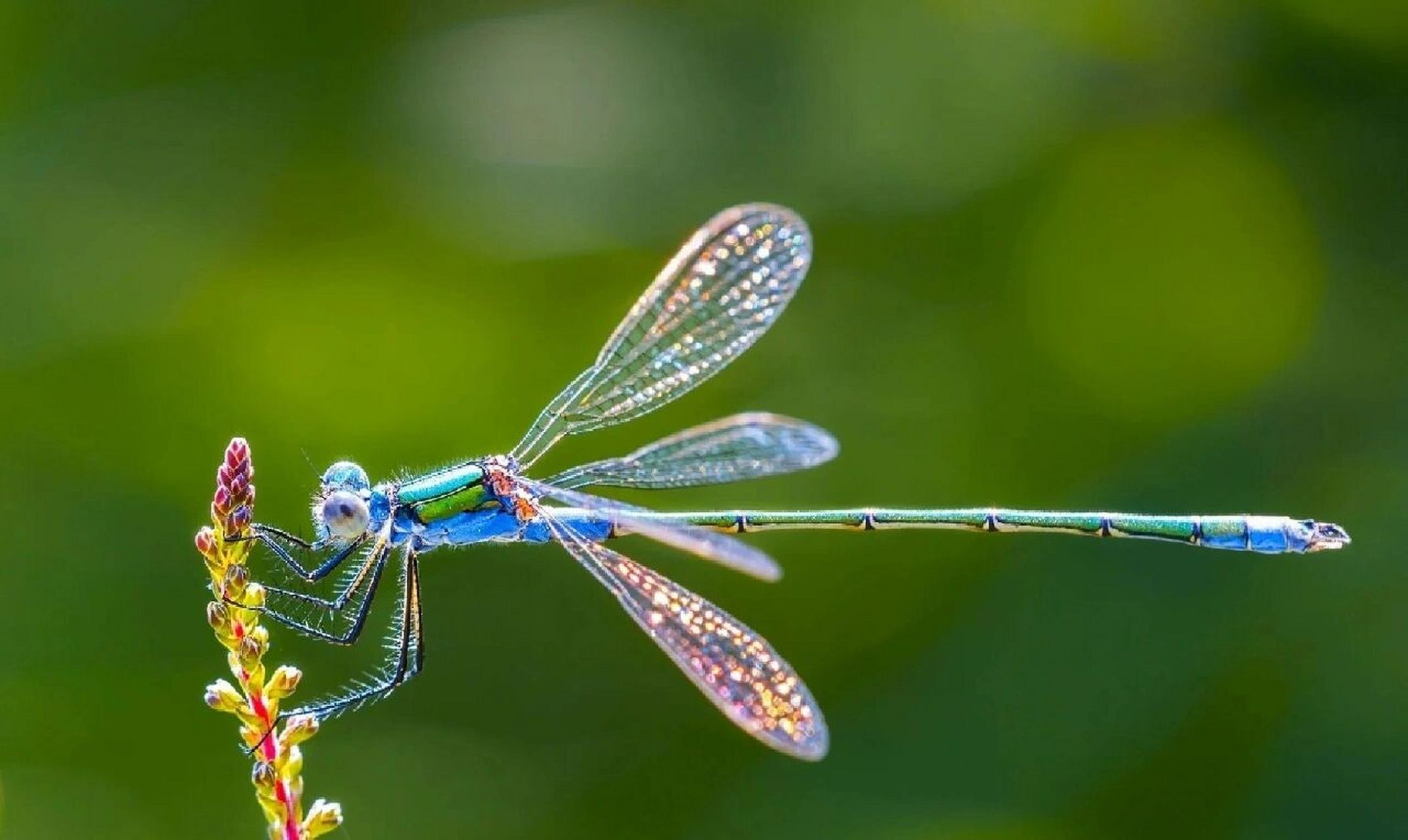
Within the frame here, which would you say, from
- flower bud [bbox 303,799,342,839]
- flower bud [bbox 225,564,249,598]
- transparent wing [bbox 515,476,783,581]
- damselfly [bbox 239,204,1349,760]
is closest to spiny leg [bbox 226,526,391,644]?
damselfly [bbox 239,204,1349,760]

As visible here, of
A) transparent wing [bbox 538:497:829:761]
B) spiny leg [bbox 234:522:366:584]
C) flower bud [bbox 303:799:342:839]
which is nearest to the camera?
flower bud [bbox 303:799:342:839]

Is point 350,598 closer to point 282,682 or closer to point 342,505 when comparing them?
point 342,505

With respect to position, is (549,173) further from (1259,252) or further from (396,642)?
(1259,252)

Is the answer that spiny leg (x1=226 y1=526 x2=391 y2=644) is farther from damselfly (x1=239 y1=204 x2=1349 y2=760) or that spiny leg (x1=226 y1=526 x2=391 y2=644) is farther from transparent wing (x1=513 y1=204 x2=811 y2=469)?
transparent wing (x1=513 y1=204 x2=811 y2=469)

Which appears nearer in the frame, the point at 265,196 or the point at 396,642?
the point at 396,642

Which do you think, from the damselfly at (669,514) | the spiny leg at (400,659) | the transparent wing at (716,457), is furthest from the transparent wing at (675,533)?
the spiny leg at (400,659)

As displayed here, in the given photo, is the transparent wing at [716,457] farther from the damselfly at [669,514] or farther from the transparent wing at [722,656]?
the transparent wing at [722,656]

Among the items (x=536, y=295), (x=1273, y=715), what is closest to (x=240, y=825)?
(x=536, y=295)
